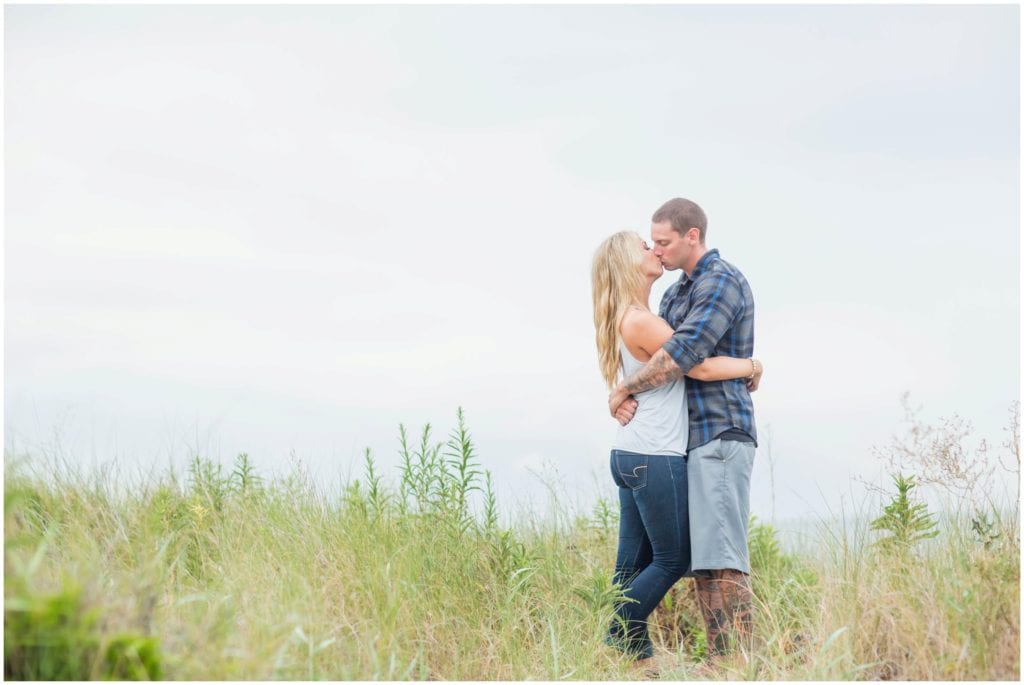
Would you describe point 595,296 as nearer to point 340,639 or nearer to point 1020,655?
point 340,639

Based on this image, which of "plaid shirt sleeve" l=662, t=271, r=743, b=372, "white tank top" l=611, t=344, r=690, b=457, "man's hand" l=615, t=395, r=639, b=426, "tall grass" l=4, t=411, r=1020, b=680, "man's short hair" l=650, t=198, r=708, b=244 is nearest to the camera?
"tall grass" l=4, t=411, r=1020, b=680

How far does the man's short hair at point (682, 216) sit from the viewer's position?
5.69 m

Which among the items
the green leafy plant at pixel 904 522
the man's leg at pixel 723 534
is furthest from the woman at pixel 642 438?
the green leafy plant at pixel 904 522

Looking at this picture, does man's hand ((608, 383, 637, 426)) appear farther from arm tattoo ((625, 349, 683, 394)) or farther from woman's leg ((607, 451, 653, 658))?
woman's leg ((607, 451, 653, 658))

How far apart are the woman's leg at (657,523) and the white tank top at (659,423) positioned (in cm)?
6

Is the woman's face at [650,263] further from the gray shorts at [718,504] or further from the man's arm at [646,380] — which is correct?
the gray shorts at [718,504]

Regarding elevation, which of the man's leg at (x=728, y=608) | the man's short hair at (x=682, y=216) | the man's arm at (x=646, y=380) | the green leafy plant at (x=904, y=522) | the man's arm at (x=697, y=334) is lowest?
the man's leg at (x=728, y=608)

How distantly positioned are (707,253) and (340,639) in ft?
9.76

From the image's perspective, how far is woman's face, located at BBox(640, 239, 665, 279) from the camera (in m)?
5.63

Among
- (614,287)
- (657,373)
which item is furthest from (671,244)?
(657,373)

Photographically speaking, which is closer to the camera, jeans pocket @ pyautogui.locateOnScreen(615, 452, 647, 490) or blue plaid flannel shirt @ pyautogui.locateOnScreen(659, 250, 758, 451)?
blue plaid flannel shirt @ pyautogui.locateOnScreen(659, 250, 758, 451)

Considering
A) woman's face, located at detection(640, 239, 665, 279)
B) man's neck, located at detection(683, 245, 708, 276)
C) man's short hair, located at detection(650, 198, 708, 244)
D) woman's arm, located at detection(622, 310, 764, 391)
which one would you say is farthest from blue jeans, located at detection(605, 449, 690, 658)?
man's short hair, located at detection(650, 198, 708, 244)

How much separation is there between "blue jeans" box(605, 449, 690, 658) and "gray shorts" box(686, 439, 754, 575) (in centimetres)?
9

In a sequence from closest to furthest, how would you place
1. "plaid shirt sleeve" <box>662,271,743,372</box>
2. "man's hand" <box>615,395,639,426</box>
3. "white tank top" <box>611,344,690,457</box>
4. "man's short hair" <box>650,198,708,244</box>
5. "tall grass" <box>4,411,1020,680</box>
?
"tall grass" <box>4,411,1020,680</box>, "plaid shirt sleeve" <box>662,271,743,372</box>, "white tank top" <box>611,344,690,457</box>, "man's hand" <box>615,395,639,426</box>, "man's short hair" <box>650,198,708,244</box>
